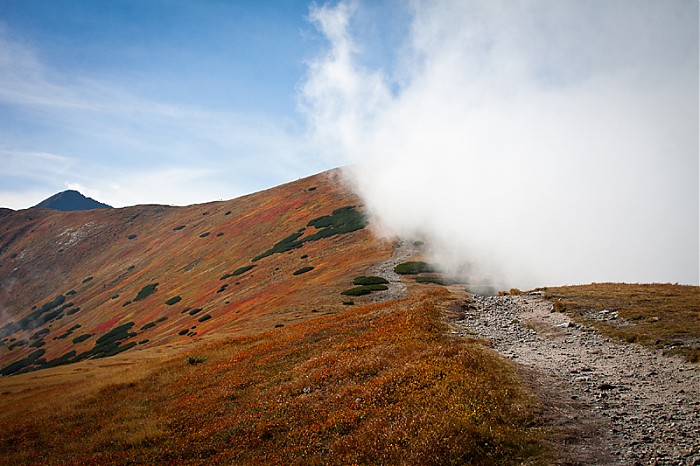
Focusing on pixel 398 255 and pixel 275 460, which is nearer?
pixel 275 460

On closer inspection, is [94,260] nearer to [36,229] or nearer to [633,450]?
[36,229]

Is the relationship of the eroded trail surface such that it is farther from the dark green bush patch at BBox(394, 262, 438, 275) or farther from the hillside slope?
the dark green bush patch at BBox(394, 262, 438, 275)

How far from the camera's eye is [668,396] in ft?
33.3

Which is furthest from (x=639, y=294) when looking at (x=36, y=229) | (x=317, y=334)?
(x=36, y=229)

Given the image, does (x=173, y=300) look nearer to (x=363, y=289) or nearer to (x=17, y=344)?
(x=363, y=289)

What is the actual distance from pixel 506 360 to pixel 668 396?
5011mm

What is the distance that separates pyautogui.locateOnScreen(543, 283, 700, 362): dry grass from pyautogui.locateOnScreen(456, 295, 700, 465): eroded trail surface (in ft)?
2.76

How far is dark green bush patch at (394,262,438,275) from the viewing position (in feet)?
152

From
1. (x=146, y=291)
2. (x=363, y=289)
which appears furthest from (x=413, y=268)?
(x=146, y=291)

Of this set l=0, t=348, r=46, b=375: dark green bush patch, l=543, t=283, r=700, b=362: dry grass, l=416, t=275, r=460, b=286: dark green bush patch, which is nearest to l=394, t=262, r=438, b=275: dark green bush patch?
l=416, t=275, r=460, b=286: dark green bush patch

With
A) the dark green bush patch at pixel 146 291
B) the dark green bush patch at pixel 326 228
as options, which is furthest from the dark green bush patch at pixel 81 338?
the dark green bush patch at pixel 326 228

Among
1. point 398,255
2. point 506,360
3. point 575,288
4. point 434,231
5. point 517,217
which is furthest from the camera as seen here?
point 434,231

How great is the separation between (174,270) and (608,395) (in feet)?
309

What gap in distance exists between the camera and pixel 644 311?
1848 centimetres
